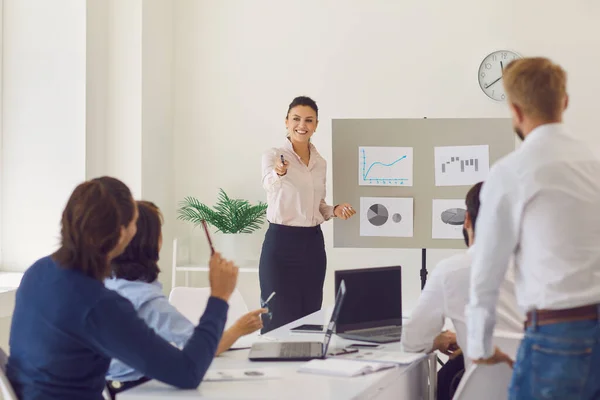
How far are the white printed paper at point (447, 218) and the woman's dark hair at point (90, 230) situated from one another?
9.20 feet

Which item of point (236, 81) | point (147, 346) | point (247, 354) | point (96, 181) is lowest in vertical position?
point (247, 354)

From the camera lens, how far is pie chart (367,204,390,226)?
4.59 metres

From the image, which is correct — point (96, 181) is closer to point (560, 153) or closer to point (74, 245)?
point (74, 245)

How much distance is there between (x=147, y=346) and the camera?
77.3 inches

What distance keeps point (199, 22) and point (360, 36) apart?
4.06 feet

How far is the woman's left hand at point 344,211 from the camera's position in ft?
14.3

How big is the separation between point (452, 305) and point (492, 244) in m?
0.71

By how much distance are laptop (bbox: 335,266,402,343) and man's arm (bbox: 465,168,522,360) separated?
100 centimetres

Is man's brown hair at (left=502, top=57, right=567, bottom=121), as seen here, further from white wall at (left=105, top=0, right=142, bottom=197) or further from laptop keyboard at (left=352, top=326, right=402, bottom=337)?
white wall at (left=105, top=0, right=142, bottom=197)

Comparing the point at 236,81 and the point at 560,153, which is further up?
the point at 236,81

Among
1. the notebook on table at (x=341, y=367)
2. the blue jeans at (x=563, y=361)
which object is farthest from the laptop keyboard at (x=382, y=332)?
the blue jeans at (x=563, y=361)

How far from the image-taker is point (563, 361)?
185 cm

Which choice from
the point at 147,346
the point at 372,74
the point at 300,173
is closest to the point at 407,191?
the point at 300,173

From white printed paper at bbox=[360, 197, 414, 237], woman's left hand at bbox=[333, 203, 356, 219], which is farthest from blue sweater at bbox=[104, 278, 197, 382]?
white printed paper at bbox=[360, 197, 414, 237]
